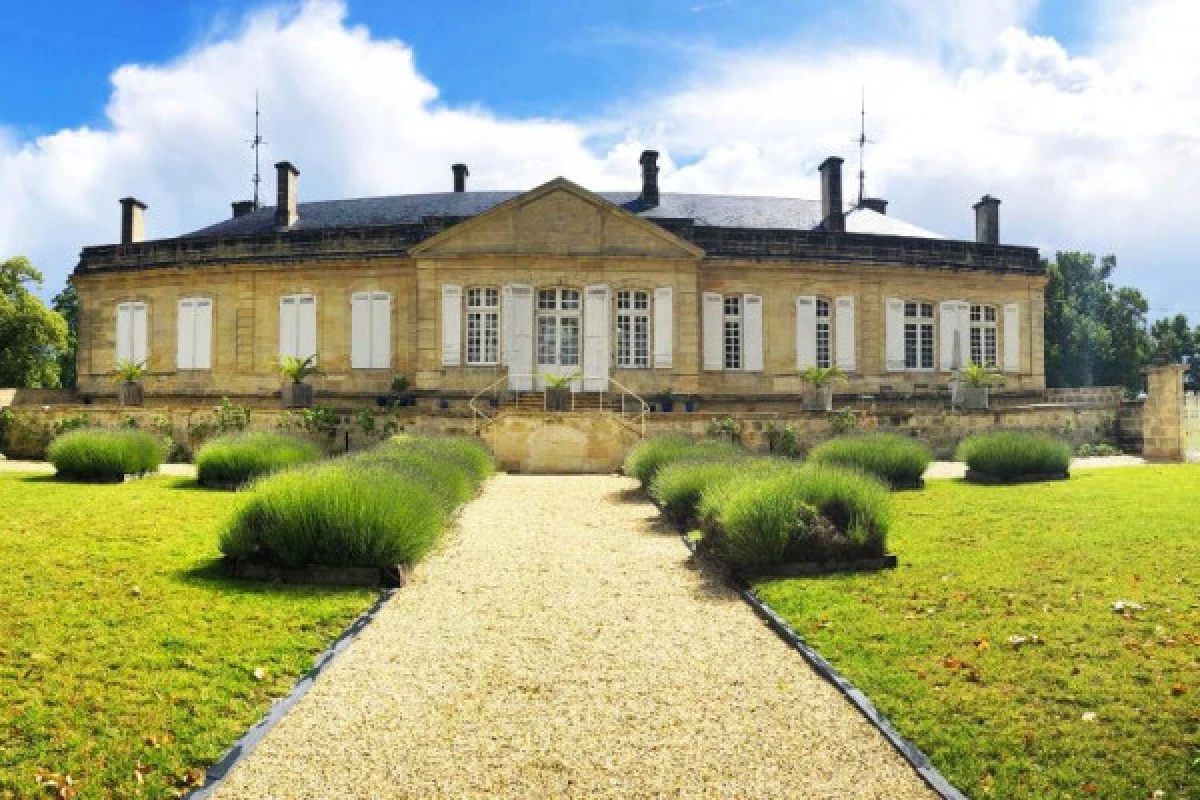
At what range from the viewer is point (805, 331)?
24.8m

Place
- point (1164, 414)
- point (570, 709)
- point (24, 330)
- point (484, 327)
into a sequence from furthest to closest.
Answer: point (24, 330)
point (484, 327)
point (1164, 414)
point (570, 709)

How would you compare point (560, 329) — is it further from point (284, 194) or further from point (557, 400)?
point (284, 194)

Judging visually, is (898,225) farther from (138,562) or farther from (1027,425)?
(138,562)

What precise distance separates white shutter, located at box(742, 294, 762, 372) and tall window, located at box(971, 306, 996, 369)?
6862mm

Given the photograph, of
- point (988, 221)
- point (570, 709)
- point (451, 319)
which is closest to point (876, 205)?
point (988, 221)

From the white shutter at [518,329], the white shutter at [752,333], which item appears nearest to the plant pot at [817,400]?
the white shutter at [752,333]

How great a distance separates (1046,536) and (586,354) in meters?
15.5

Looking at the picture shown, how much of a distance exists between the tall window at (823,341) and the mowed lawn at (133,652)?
19702 millimetres

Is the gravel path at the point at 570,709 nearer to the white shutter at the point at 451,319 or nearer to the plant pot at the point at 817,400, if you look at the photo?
the plant pot at the point at 817,400

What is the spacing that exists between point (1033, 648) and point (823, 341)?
68.3ft

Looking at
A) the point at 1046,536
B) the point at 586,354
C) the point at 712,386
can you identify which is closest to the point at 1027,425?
the point at 712,386

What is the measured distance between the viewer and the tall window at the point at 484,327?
23.0 m

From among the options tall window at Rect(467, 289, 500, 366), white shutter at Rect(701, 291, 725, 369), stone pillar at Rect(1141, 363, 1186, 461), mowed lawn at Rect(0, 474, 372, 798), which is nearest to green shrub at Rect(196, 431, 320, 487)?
mowed lawn at Rect(0, 474, 372, 798)

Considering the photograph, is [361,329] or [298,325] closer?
[361,329]
